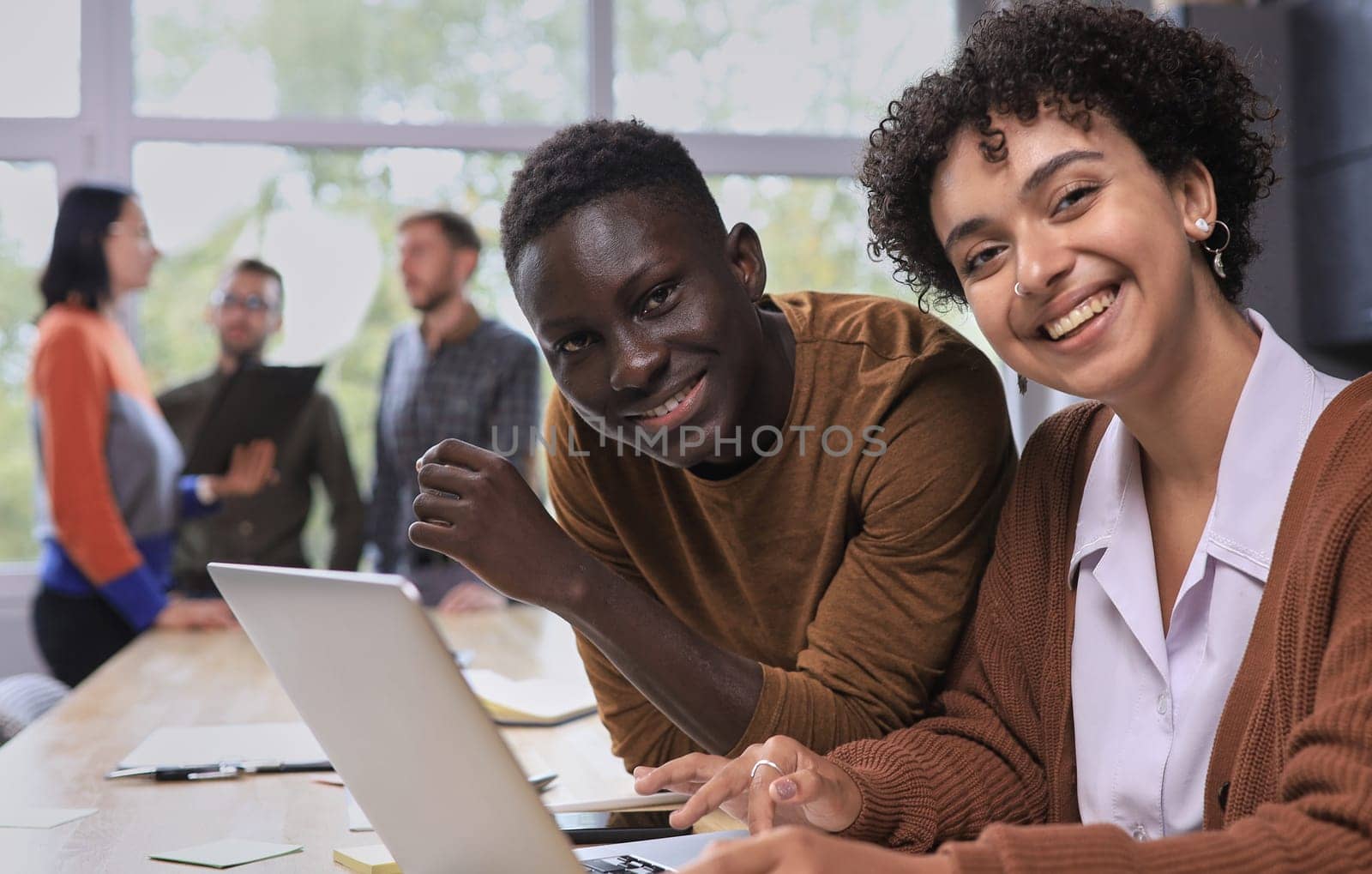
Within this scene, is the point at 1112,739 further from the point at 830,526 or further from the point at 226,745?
the point at 226,745

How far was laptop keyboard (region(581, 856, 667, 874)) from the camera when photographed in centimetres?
96

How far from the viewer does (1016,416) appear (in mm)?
5043

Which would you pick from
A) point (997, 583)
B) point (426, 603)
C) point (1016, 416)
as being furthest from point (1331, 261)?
point (997, 583)

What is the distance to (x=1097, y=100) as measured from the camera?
1.10 metres

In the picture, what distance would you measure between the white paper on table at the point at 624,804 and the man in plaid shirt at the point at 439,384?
2340 mm

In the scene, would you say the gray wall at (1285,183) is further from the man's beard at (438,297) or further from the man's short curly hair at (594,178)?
the man's short curly hair at (594,178)

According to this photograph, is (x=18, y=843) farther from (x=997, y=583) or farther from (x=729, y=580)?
(x=997, y=583)

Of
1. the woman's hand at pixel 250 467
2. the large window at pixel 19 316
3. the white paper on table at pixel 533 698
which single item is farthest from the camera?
the large window at pixel 19 316

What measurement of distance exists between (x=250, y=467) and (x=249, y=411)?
0.16m

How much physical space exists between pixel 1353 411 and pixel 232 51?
15.1 ft

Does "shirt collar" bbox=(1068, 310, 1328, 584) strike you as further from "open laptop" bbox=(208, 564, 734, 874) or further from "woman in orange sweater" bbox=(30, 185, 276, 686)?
"woman in orange sweater" bbox=(30, 185, 276, 686)

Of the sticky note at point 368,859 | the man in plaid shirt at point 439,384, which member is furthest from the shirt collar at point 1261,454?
the man in plaid shirt at point 439,384

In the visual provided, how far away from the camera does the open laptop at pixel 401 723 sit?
0.73 metres

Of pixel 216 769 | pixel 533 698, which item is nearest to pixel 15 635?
pixel 533 698
